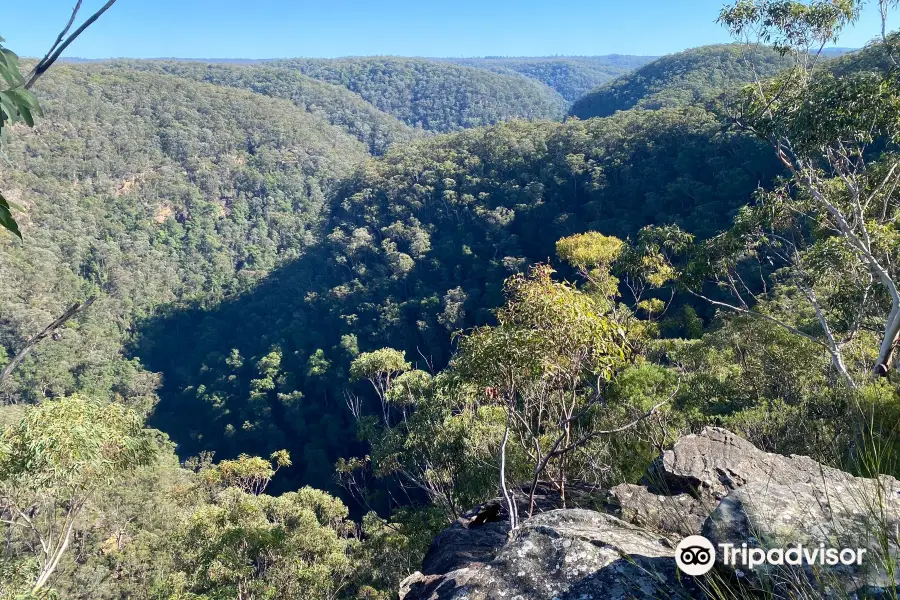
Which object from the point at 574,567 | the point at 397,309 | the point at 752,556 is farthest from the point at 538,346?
the point at 397,309

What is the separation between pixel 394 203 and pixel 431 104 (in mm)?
111026

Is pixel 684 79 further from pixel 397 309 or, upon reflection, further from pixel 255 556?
pixel 255 556

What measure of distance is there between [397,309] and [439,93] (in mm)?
127937

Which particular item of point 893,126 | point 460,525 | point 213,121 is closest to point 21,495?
point 460,525

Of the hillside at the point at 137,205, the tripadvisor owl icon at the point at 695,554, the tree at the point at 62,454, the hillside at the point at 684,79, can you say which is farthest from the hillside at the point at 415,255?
the tripadvisor owl icon at the point at 695,554

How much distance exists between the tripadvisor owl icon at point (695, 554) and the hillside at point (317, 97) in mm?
102726

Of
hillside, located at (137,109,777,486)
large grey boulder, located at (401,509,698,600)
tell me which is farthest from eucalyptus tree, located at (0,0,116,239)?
hillside, located at (137,109,777,486)

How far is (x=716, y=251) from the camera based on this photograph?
27.1ft

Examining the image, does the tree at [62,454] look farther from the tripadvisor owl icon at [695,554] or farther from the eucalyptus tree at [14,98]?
the tripadvisor owl icon at [695,554]

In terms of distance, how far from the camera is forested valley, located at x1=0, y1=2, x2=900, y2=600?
6273mm

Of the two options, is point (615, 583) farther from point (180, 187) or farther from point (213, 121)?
point (213, 121)

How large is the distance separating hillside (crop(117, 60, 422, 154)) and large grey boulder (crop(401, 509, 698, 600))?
102 m

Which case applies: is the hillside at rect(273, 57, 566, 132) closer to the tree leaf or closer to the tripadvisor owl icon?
the tripadvisor owl icon

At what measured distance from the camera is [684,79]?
68.6m
